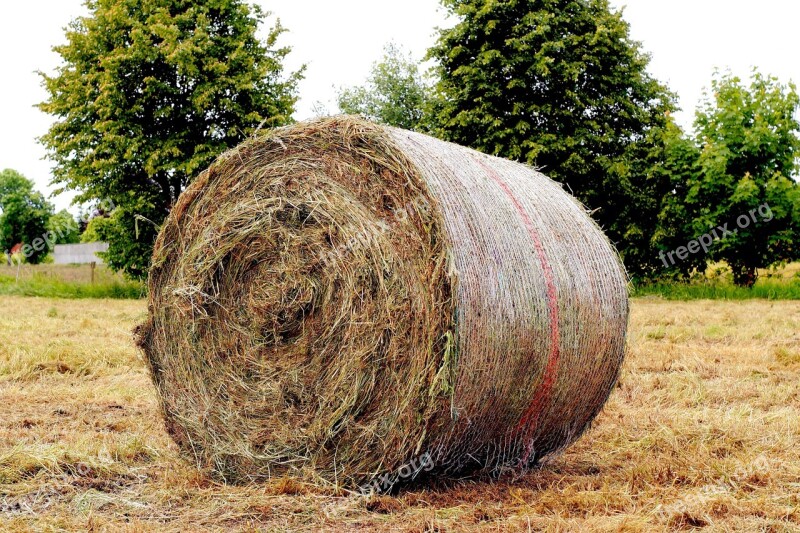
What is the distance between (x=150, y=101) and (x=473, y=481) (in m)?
23.0

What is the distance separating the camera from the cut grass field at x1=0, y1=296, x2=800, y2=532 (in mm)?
4328

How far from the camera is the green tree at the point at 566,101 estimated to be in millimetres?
23891

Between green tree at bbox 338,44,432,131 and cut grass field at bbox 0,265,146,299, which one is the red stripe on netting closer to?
cut grass field at bbox 0,265,146,299

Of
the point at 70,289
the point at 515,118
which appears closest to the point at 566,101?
the point at 515,118

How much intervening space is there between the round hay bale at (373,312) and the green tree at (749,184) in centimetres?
1749

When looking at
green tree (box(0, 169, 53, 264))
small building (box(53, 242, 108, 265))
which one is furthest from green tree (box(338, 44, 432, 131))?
green tree (box(0, 169, 53, 264))

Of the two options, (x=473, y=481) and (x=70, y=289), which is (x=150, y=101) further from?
(x=473, y=481)

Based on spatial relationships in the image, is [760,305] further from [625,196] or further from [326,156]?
[326,156]

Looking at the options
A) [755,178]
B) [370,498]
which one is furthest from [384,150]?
[755,178]

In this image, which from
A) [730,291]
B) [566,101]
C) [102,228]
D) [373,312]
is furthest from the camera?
[102,228]

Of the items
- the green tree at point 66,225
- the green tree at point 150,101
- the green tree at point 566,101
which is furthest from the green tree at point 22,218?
the green tree at point 566,101

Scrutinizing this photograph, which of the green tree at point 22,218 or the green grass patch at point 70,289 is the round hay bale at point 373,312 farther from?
the green tree at point 22,218

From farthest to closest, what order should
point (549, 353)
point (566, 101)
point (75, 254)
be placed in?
point (75, 254) → point (566, 101) → point (549, 353)

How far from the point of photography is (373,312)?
4906 mm
